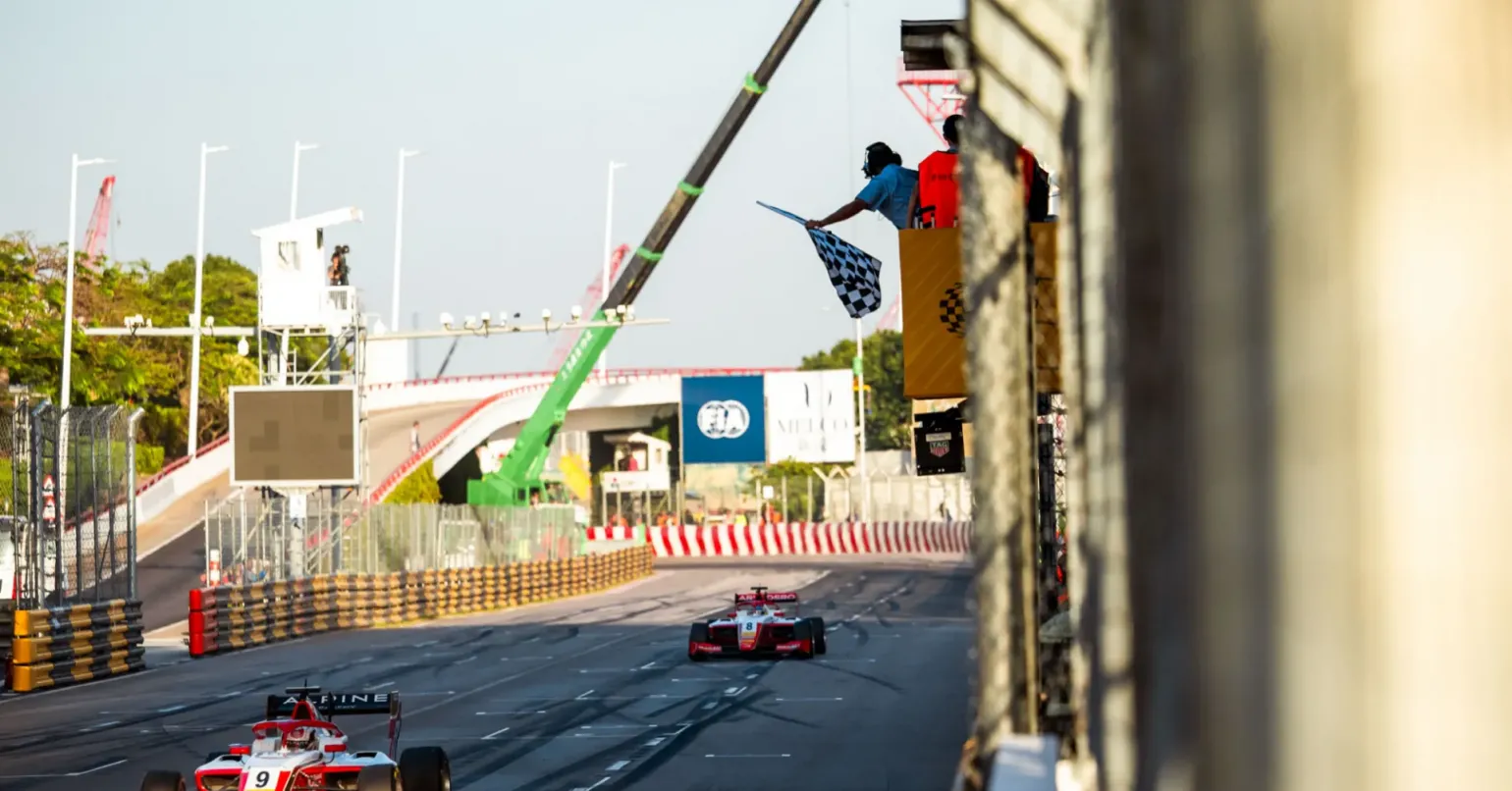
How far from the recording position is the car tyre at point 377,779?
12.8 meters

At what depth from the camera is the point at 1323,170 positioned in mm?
696

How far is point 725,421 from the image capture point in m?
79.9

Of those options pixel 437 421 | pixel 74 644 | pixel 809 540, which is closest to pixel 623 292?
pixel 74 644

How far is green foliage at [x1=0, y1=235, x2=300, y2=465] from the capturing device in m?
46.2

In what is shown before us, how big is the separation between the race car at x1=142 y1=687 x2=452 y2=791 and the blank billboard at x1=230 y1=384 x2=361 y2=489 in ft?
98.4

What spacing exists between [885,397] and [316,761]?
347 feet

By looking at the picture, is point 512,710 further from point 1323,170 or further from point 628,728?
point 1323,170

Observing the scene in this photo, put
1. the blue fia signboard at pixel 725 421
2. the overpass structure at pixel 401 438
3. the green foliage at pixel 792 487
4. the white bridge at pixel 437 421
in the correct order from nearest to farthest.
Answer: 1. the overpass structure at pixel 401 438
2. the white bridge at pixel 437 421
3. the blue fia signboard at pixel 725 421
4. the green foliage at pixel 792 487

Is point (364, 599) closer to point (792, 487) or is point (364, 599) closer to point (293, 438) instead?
point (293, 438)

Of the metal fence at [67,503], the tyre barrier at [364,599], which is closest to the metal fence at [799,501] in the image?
the tyre barrier at [364,599]

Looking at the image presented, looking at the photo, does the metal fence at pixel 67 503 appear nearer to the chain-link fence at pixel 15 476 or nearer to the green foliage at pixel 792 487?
the chain-link fence at pixel 15 476

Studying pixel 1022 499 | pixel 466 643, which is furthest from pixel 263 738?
pixel 466 643

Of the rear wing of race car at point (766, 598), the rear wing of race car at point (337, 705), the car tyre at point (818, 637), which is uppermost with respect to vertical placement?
the rear wing of race car at point (766, 598)

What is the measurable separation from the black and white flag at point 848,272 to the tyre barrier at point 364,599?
69.1 ft
